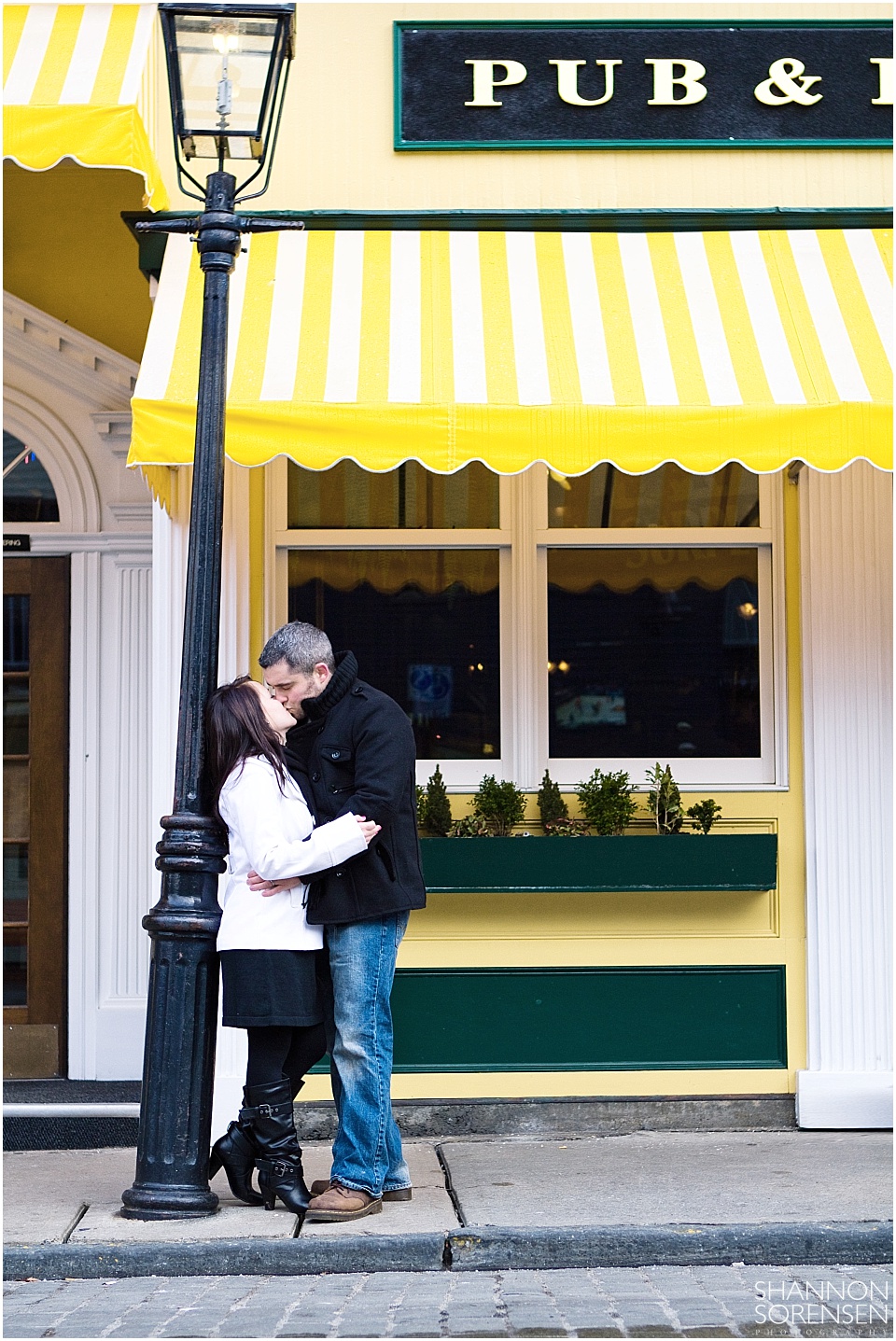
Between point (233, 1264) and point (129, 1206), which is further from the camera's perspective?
point (129, 1206)

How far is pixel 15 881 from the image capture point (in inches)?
295

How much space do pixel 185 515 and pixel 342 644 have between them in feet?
3.14

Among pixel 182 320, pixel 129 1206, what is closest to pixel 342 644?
pixel 182 320

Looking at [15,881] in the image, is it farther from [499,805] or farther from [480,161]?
[480,161]

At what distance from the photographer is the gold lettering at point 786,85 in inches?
268

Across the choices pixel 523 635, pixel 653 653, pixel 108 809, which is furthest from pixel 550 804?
pixel 108 809

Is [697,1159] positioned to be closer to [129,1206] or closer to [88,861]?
[129,1206]

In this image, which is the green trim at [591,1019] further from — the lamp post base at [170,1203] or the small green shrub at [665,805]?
the lamp post base at [170,1203]

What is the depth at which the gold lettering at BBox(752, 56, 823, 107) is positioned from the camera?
22.4 ft

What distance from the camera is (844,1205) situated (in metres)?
5.16

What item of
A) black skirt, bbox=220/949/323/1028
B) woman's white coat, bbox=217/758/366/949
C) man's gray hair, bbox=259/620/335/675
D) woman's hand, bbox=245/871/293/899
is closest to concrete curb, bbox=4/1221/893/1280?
black skirt, bbox=220/949/323/1028

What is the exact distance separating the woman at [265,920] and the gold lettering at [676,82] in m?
3.70

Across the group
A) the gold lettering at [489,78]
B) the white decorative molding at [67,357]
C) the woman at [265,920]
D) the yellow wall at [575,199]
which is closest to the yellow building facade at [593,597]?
the yellow wall at [575,199]

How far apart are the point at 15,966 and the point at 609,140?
510 centimetres
